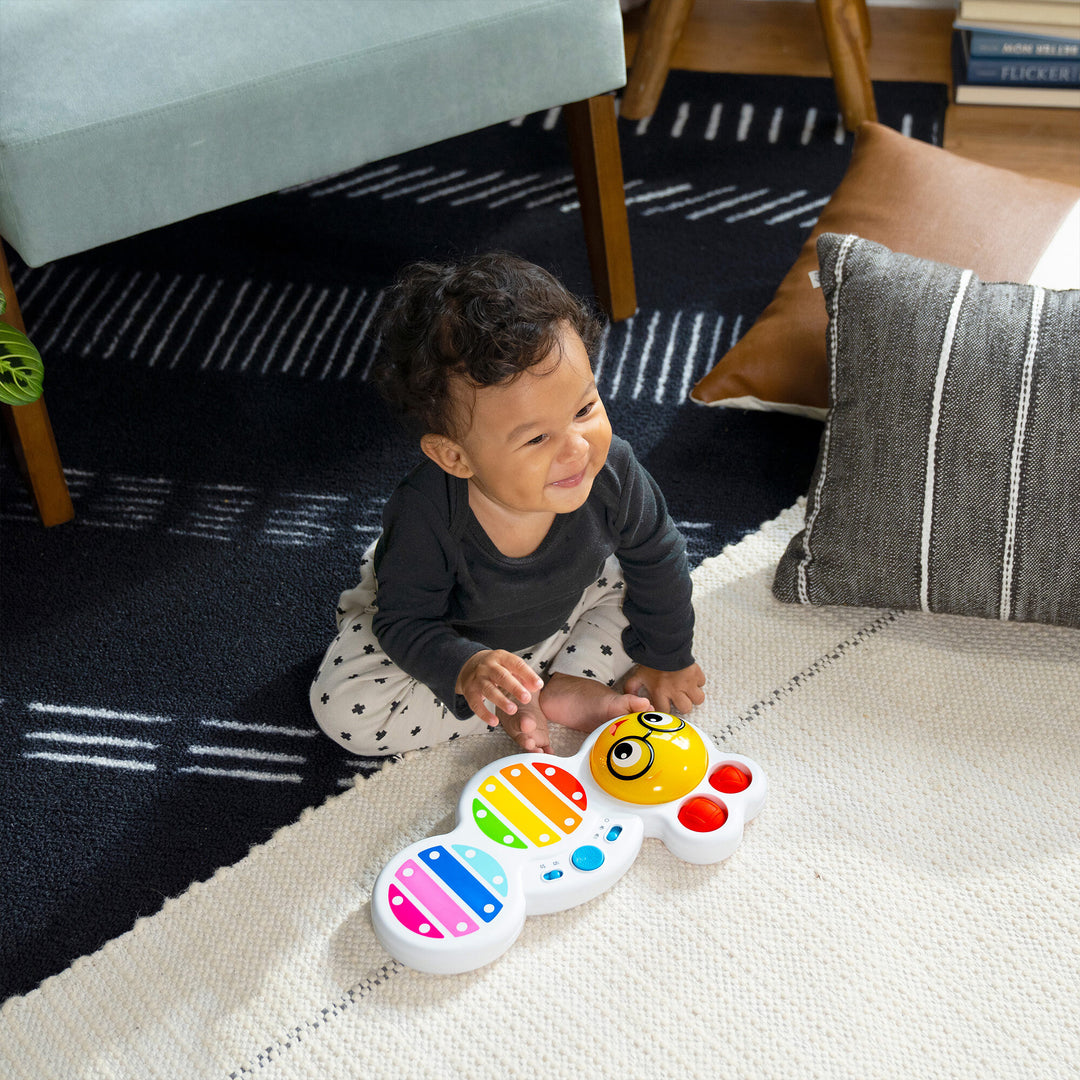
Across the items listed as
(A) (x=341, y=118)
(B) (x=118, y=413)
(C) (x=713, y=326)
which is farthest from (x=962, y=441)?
(B) (x=118, y=413)

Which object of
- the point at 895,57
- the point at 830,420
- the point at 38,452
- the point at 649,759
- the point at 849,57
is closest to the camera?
the point at 649,759

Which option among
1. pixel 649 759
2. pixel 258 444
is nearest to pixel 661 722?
pixel 649 759

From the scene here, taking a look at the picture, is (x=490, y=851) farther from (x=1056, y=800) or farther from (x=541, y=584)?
(x=1056, y=800)

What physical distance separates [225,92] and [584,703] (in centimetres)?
59

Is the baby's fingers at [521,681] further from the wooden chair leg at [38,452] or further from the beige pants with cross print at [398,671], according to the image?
the wooden chair leg at [38,452]

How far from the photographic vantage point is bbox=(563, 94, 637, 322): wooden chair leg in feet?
4.08

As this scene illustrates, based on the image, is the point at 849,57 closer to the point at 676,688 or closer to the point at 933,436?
the point at 933,436

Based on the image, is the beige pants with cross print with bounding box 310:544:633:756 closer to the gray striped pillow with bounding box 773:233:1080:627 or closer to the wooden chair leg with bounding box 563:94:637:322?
the gray striped pillow with bounding box 773:233:1080:627

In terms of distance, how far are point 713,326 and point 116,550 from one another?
2.21 feet

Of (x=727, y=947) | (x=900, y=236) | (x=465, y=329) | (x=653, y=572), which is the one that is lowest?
(x=727, y=947)

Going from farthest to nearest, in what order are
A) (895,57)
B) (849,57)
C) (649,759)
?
(895,57) → (849,57) → (649,759)

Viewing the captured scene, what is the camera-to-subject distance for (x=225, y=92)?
996 mm

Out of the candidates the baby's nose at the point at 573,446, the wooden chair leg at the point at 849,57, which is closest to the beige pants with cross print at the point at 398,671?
the baby's nose at the point at 573,446

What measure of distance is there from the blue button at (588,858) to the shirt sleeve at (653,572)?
0.17 meters
